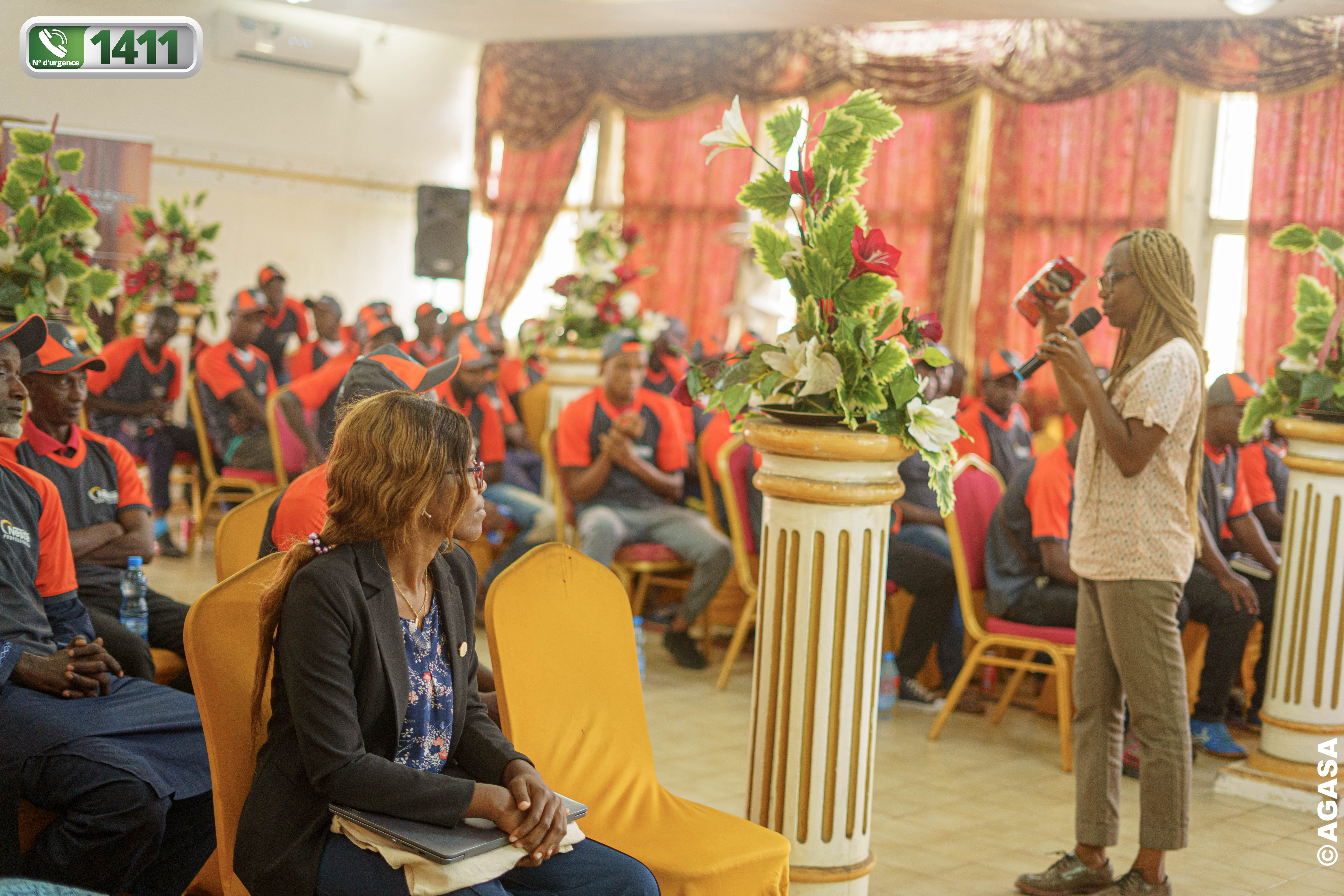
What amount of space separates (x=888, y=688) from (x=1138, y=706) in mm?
1889

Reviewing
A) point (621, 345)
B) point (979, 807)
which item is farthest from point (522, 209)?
point (979, 807)

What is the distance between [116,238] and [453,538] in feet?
23.4

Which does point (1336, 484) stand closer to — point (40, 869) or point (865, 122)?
point (865, 122)

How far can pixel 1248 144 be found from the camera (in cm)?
791

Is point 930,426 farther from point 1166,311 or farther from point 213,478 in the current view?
point 213,478

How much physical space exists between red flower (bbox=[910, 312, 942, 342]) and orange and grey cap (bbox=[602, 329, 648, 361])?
3.07 metres

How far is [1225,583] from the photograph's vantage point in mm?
4449

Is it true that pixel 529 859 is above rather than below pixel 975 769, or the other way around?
above

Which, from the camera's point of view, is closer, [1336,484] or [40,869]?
[40,869]

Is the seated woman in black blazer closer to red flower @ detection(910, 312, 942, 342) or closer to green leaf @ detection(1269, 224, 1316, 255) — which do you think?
red flower @ detection(910, 312, 942, 342)

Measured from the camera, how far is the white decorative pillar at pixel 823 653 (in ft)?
8.20

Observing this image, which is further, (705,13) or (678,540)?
(705,13)

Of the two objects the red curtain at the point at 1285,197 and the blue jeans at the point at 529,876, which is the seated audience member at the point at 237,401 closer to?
the blue jeans at the point at 529,876

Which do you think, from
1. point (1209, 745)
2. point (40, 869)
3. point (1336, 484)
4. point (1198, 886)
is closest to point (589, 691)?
point (40, 869)
